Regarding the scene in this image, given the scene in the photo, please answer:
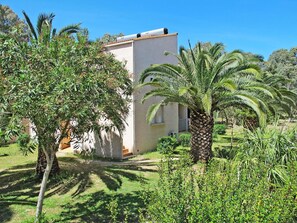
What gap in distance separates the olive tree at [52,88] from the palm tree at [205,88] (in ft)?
21.0

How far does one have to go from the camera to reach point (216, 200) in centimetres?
467

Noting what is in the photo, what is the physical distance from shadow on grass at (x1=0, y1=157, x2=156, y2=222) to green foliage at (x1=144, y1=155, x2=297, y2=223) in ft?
11.4

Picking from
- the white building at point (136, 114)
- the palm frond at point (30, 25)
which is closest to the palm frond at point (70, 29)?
the palm frond at point (30, 25)

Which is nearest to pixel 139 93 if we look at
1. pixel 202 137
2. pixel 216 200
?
pixel 202 137

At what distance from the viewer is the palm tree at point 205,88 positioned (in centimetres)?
1356

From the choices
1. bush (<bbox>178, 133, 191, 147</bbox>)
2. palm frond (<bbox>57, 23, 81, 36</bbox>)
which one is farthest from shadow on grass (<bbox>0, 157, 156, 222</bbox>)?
palm frond (<bbox>57, 23, 81, 36</bbox>)

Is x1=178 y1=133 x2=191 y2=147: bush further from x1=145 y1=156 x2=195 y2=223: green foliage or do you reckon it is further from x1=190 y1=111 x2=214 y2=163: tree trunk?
x1=145 y1=156 x2=195 y2=223: green foliage

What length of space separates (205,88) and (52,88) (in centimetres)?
918

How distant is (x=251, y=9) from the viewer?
13664mm

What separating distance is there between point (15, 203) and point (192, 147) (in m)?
9.00

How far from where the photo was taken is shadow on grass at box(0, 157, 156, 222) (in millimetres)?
9875

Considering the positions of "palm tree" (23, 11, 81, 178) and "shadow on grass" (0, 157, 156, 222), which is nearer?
"shadow on grass" (0, 157, 156, 222)

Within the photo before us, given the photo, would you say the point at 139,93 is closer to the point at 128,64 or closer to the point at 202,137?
the point at 128,64

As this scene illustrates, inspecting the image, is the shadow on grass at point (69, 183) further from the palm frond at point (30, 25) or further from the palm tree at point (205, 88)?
the palm frond at point (30, 25)
